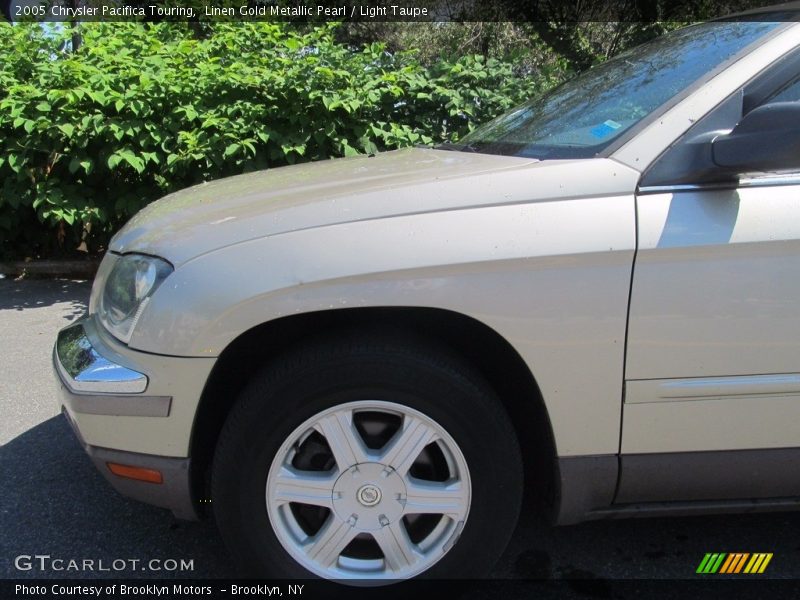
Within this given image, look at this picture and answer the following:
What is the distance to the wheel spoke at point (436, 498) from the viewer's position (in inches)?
79.4

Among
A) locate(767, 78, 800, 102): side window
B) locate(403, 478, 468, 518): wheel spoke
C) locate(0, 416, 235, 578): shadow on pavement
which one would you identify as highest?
locate(767, 78, 800, 102): side window

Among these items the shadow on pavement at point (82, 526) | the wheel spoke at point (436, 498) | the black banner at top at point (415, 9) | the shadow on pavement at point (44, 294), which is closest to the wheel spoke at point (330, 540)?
the wheel spoke at point (436, 498)

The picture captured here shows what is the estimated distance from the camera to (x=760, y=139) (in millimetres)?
1816

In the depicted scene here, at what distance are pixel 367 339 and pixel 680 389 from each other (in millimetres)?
868

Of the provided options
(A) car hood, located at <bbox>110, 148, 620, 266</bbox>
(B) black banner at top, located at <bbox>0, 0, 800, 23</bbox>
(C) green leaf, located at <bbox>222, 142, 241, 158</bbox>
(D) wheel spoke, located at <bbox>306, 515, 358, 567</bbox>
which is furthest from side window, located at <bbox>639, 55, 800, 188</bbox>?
(B) black banner at top, located at <bbox>0, 0, 800, 23</bbox>

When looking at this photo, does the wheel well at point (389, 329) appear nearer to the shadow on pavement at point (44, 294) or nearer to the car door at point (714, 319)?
the car door at point (714, 319)

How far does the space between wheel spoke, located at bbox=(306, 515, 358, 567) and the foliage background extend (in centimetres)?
356

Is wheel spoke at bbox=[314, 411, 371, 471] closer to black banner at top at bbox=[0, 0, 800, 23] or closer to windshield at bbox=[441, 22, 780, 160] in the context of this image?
windshield at bbox=[441, 22, 780, 160]

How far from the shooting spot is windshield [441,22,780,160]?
2.16m

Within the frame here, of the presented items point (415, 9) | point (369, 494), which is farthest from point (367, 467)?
point (415, 9)

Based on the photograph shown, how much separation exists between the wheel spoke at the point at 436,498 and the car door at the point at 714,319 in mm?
470

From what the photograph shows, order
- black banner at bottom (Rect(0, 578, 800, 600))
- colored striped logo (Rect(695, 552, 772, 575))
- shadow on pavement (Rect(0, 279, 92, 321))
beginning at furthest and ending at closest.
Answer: shadow on pavement (Rect(0, 279, 92, 321)) → colored striped logo (Rect(695, 552, 772, 575)) → black banner at bottom (Rect(0, 578, 800, 600))

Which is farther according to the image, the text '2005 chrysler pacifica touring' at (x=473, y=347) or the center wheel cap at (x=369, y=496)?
the center wheel cap at (x=369, y=496)

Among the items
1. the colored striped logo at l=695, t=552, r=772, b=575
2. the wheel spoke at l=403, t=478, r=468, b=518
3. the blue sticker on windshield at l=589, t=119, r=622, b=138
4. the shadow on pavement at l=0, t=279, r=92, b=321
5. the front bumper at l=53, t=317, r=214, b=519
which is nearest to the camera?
the front bumper at l=53, t=317, r=214, b=519
